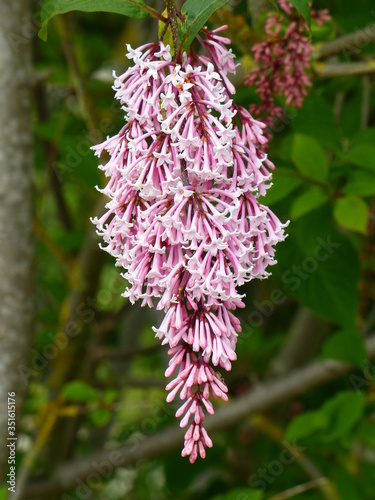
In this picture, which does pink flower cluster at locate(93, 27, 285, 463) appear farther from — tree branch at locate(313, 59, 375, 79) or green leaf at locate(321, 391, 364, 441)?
green leaf at locate(321, 391, 364, 441)

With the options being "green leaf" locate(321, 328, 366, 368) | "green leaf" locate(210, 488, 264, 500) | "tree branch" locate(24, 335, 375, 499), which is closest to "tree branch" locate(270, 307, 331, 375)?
"tree branch" locate(24, 335, 375, 499)

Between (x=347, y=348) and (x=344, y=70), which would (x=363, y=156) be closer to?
(x=344, y=70)

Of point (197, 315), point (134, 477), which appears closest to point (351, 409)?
point (197, 315)

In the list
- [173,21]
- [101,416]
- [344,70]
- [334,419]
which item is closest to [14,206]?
[101,416]

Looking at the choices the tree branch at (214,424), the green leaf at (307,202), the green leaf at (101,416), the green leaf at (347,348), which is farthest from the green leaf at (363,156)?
the green leaf at (101,416)

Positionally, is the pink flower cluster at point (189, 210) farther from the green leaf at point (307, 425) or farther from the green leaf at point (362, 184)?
the green leaf at point (307, 425)
